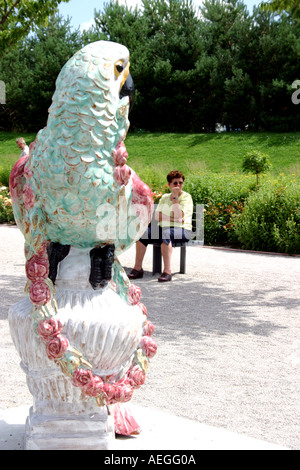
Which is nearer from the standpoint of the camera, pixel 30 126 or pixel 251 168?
pixel 251 168

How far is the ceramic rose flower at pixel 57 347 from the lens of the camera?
7.70 ft

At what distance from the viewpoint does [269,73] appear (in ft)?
89.2

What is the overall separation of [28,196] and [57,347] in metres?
0.67

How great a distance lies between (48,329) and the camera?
2.35 metres

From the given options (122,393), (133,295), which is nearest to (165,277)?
(133,295)

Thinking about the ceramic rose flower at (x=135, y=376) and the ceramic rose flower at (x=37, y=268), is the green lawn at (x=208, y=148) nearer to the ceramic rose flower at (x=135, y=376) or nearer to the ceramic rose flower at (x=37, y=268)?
the ceramic rose flower at (x=135, y=376)

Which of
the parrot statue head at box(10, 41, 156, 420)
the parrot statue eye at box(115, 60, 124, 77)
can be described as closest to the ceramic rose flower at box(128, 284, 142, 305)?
the parrot statue head at box(10, 41, 156, 420)

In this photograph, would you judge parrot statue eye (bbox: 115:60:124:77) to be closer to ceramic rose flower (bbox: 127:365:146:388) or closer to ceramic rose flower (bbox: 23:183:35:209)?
ceramic rose flower (bbox: 23:183:35:209)

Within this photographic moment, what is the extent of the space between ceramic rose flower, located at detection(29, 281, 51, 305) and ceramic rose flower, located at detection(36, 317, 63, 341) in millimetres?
86

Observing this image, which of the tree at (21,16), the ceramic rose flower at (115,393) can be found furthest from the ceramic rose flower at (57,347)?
the tree at (21,16)

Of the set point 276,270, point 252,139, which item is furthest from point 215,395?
point 252,139

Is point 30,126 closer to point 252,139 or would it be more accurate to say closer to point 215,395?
point 252,139

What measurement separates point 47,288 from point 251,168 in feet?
35.8

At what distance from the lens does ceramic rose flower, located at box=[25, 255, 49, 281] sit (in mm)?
2424
